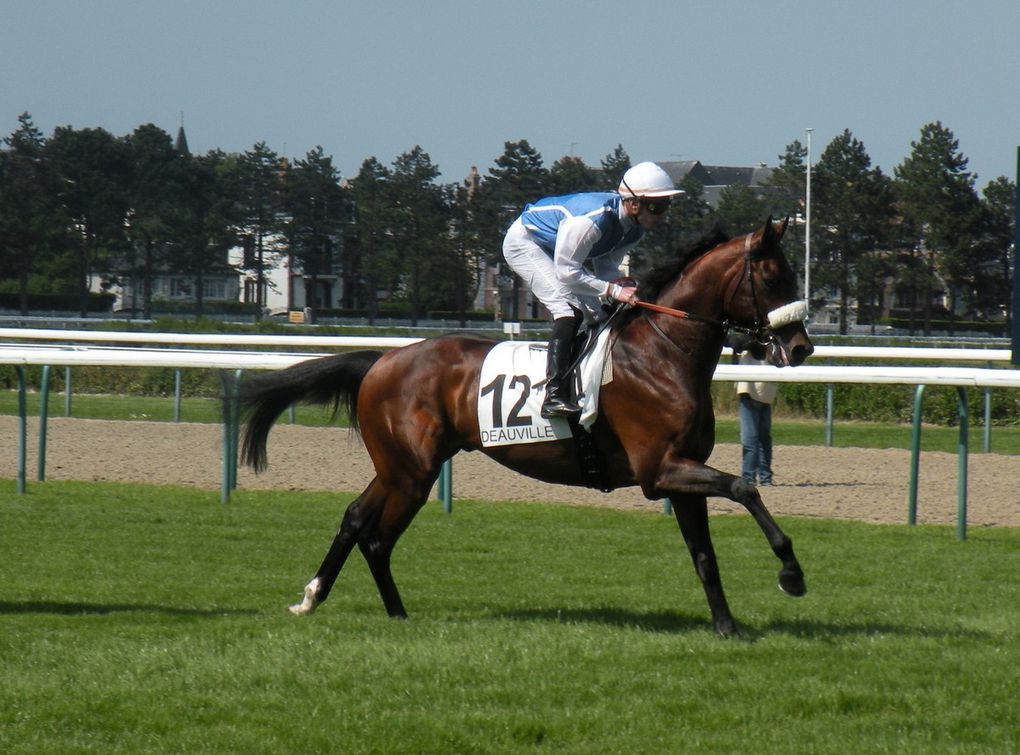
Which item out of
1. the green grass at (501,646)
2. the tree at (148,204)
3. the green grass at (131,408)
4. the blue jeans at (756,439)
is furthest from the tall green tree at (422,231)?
the green grass at (501,646)

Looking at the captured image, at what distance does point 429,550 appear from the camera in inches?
296

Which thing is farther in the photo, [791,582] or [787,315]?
[787,315]

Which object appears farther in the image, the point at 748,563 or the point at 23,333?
the point at 23,333

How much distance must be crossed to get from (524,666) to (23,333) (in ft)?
44.4

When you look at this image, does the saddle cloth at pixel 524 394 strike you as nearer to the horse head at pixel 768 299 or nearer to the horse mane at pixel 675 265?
the horse mane at pixel 675 265

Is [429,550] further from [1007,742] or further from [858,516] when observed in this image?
[1007,742]

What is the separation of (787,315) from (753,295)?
0.59 ft

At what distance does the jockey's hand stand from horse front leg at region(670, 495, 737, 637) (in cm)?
75

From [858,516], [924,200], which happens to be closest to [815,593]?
[858,516]

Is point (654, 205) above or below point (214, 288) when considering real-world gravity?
below

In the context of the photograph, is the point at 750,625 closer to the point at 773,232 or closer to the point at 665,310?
the point at 665,310

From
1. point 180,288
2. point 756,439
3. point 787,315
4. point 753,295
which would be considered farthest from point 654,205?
point 180,288

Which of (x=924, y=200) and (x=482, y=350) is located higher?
(x=924, y=200)

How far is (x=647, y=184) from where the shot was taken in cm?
539
